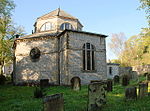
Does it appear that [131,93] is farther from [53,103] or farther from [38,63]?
[38,63]

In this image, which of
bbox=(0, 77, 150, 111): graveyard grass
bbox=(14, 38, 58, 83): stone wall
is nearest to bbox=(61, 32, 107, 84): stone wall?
bbox=(14, 38, 58, 83): stone wall

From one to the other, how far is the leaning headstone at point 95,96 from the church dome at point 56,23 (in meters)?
17.3

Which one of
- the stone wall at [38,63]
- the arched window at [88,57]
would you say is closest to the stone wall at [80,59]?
the arched window at [88,57]

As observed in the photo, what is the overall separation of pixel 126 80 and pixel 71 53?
259 inches

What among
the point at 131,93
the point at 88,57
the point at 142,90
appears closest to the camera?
the point at 131,93

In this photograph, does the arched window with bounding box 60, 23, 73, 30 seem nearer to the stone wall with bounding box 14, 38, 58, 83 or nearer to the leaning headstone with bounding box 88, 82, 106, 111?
the stone wall with bounding box 14, 38, 58, 83

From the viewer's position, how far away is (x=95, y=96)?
5707 millimetres

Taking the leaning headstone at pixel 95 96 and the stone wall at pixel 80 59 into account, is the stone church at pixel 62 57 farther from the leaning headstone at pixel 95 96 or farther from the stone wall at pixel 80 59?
the leaning headstone at pixel 95 96

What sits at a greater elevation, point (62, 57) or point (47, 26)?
point (47, 26)

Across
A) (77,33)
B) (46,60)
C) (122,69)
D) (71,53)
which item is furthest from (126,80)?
(122,69)

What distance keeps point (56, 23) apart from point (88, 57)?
8691 millimetres

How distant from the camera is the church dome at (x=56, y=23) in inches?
Result: 879

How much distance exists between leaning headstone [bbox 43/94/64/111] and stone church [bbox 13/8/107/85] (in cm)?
1124

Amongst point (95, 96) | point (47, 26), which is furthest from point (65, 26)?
point (95, 96)
